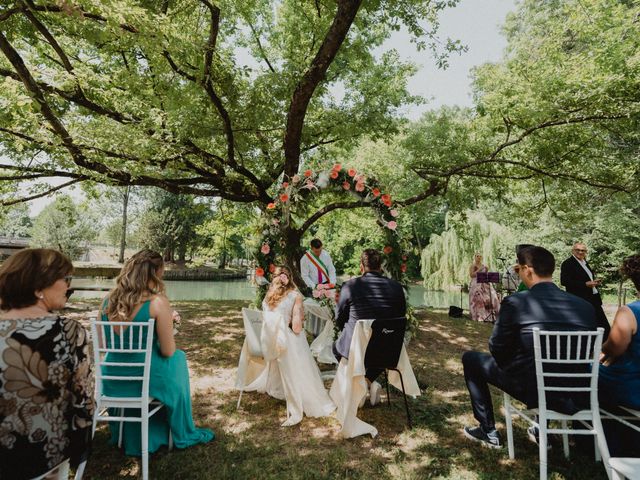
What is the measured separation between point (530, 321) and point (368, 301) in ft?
4.72

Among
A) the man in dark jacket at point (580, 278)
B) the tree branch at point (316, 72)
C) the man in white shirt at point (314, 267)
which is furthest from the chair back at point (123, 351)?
the man in dark jacket at point (580, 278)

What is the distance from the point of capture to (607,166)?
8.44 m

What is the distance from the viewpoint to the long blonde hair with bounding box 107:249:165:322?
2941 mm

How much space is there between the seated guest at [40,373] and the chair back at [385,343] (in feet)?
7.83

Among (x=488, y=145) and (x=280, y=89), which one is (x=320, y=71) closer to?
(x=280, y=89)

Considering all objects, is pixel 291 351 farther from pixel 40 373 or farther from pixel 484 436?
pixel 40 373

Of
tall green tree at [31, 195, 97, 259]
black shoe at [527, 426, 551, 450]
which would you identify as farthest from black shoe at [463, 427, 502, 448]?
tall green tree at [31, 195, 97, 259]

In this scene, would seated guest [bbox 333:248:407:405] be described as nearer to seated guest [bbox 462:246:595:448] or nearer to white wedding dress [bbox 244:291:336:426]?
white wedding dress [bbox 244:291:336:426]

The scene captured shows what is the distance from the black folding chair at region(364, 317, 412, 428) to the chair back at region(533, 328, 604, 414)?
1223 millimetres

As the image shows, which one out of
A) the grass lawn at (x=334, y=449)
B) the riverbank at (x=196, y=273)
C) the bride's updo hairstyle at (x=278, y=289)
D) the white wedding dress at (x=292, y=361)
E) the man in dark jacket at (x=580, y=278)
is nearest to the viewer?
the grass lawn at (x=334, y=449)

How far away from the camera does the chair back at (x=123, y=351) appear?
9.17 ft

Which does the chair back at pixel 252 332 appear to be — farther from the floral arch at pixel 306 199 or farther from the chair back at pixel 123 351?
the floral arch at pixel 306 199

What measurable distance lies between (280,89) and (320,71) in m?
1.33

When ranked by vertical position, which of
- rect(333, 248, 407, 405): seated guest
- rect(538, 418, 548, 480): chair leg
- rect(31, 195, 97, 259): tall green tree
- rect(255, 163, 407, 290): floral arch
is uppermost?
rect(31, 195, 97, 259): tall green tree
